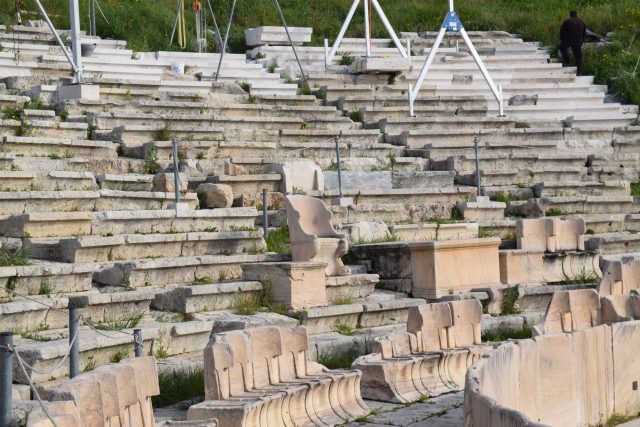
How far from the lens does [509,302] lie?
47.1 feet

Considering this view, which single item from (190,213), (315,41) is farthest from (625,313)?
(315,41)

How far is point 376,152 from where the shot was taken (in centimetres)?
1869

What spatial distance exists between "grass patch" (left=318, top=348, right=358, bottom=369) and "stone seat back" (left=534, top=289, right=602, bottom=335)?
172 centimetres

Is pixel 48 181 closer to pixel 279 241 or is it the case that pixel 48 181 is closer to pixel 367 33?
pixel 279 241

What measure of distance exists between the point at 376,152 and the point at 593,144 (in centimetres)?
438

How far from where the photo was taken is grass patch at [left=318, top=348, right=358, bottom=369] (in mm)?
10789

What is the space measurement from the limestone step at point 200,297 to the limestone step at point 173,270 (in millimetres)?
239

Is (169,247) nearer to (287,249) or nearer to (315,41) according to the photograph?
(287,249)

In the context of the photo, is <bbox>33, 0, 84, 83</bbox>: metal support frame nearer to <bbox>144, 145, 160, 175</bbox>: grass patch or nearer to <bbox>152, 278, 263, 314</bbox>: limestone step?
<bbox>144, 145, 160, 175</bbox>: grass patch

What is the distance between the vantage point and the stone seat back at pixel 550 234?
15.5 m

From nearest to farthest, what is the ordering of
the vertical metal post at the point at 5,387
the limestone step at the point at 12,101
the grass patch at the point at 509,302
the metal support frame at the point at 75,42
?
the vertical metal post at the point at 5,387 → the grass patch at the point at 509,302 → the limestone step at the point at 12,101 → the metal support frame at the point at 75,42

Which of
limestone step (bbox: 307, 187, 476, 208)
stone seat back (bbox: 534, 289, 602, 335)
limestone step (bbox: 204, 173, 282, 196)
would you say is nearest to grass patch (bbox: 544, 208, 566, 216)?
limestone step (bbox: 307, 187, 476, 208)

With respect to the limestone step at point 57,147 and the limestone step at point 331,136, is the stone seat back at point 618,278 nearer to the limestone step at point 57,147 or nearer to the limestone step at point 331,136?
the limestone step at point 331,136

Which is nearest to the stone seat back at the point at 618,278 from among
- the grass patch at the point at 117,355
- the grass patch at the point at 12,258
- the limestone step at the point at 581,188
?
the limestone step at the point at 581,188
